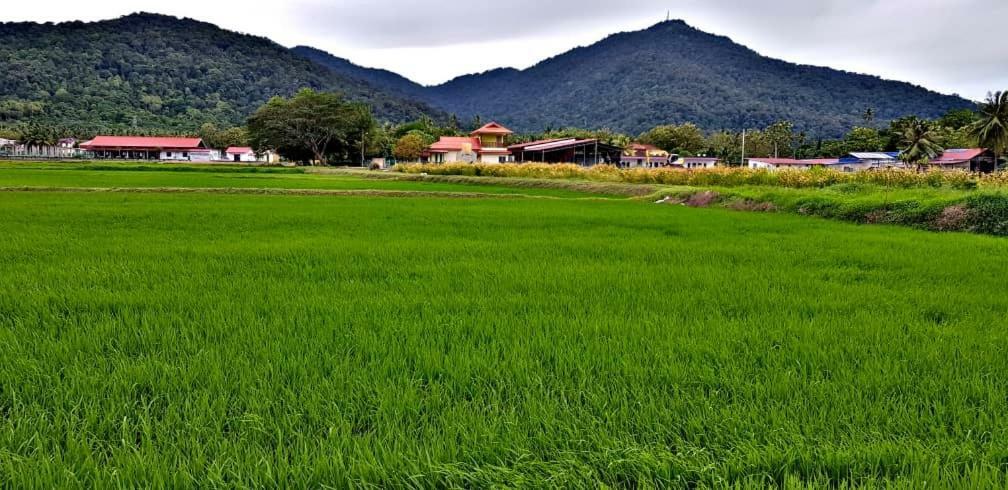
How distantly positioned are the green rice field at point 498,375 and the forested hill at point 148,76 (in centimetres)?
12477

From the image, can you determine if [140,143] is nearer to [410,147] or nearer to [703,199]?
[410,147]

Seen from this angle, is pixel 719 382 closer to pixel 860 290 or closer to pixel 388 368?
pixel 388 368

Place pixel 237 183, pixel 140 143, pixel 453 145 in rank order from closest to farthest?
1. pixel 237 183
2. pixel 453 145
3. pixel 140 143

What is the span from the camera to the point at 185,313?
155 inches

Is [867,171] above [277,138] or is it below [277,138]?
below

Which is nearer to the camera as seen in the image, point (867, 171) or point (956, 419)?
point (956, 419)

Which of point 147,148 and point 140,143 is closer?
point 140,143

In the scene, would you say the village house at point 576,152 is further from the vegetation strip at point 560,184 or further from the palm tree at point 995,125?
the palm tree at point 995,125

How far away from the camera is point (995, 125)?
47.1m

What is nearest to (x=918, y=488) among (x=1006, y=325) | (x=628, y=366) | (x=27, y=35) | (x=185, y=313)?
(x=628, y=366)

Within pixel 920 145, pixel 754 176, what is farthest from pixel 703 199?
pixel 920 145

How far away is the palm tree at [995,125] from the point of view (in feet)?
153

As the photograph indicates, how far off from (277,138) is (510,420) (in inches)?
2523

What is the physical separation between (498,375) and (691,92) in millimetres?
154498
